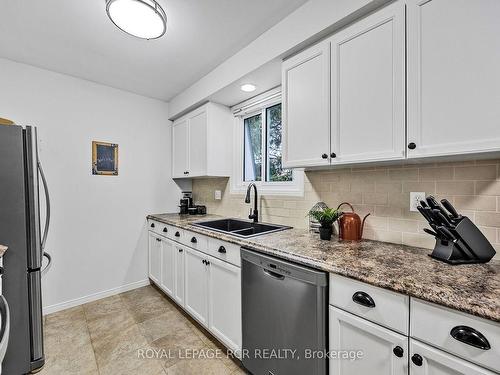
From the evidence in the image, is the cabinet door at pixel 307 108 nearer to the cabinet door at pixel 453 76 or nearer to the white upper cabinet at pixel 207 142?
the cabinet door at pixel 453 76

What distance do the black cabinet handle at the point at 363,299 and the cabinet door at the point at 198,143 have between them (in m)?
1.99

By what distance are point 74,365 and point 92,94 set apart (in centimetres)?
252

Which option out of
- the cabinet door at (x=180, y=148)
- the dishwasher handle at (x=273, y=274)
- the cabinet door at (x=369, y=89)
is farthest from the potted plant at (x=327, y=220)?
the cabinet door at (x=180, y=148)

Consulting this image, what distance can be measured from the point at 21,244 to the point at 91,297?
1.35 metres

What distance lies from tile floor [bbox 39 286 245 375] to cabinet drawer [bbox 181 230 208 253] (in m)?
0.75

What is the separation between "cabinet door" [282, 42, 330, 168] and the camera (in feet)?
4.94

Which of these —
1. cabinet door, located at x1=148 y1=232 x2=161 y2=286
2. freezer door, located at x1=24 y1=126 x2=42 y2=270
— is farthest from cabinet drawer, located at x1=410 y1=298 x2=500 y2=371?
cabinet door, located at x1=148 y1=232 x2=161 y2=286

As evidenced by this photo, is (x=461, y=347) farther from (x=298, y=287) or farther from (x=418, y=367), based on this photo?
(x=298, y=287)

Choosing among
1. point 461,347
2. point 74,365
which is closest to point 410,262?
point 461,347

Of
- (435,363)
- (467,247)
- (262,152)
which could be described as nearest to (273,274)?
(435,363)

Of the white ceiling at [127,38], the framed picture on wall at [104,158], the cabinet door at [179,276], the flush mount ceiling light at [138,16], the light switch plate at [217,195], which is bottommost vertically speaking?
the cabinet door at [179,276]

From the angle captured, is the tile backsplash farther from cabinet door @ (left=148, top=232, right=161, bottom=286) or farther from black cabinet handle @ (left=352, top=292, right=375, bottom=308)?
cabinet door @ (left=148, top=232, right=161, bottom=286)

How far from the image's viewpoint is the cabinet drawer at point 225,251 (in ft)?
5.35

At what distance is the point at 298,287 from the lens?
1.21 meters
